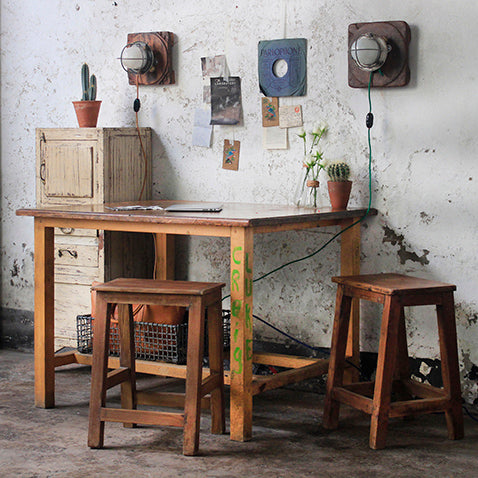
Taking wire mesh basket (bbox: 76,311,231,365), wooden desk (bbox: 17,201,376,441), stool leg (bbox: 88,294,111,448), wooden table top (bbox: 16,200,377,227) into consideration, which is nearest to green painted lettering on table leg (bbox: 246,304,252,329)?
wooden desk (bbox: 17,201,376,441)

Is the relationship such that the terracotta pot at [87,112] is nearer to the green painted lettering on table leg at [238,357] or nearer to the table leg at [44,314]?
the table leg at [44,314]

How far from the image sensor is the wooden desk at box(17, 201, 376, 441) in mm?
3137

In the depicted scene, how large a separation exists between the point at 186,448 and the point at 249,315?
57 centimetres

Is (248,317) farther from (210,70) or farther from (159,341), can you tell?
(210,70)

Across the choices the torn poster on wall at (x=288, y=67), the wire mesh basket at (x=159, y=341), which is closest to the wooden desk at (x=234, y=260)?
the wire mesh basket at (x=159, y=341)

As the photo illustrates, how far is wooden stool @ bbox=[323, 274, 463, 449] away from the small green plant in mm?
1852

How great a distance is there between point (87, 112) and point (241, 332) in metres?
1.75

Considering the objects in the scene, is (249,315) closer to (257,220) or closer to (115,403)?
(257,220)

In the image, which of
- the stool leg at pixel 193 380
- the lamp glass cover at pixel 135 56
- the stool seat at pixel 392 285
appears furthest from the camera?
the lamp glass cover at pixel 135 56

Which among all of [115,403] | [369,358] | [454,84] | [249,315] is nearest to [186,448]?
[249,315]

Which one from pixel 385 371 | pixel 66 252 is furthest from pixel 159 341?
pixel 385 371

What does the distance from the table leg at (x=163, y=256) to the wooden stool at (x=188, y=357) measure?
97 cm

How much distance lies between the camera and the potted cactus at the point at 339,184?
12.0 feet

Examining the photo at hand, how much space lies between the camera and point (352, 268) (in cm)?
379
